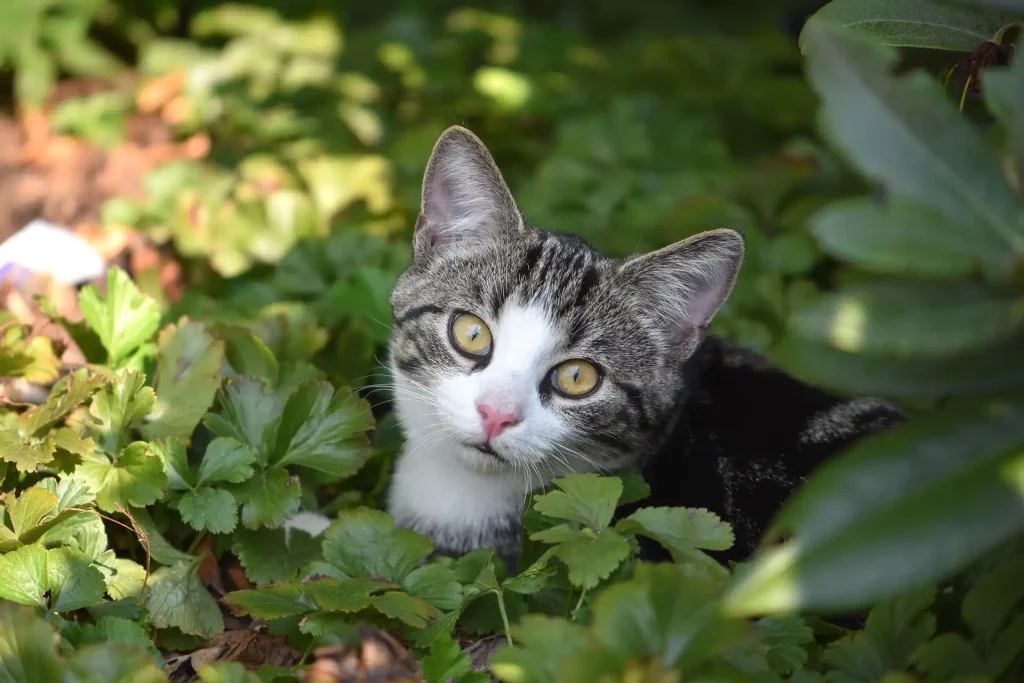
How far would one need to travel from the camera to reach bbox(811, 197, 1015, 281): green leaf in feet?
3.29

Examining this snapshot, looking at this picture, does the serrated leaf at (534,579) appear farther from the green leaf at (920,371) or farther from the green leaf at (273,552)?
the green leaf at (920,371)

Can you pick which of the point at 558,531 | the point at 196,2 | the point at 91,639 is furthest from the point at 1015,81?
the point at 196,2

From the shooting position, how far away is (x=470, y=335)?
198 centimetres

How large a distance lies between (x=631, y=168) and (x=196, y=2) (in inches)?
108

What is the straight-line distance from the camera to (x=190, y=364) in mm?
1985

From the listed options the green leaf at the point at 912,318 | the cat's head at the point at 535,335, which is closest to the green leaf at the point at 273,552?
the cat's head at the point at 535,335

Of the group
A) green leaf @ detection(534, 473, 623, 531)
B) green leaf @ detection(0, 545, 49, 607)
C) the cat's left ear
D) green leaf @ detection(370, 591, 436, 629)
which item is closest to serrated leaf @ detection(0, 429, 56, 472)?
green leaf @ detection(0, 545, 49, 607)

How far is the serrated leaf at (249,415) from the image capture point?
1.91 meters

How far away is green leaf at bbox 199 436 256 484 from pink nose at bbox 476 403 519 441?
18.9 inches

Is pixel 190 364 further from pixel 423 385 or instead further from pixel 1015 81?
pixel 1015 81

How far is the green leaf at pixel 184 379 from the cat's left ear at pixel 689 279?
97 cm

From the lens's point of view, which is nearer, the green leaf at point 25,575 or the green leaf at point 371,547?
the green leaf at point 25,575

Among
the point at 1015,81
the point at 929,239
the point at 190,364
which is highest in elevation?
the point at 1015,81

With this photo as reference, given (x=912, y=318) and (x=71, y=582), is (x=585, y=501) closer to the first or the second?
(x=912, y=318)
